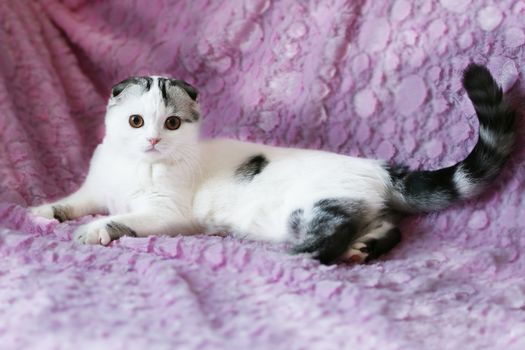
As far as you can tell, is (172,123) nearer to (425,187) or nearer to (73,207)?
(73,207)

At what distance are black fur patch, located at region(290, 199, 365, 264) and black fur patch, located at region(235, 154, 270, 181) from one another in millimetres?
244

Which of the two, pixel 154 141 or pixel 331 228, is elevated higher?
pixel 154 141

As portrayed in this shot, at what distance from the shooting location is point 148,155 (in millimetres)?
1637

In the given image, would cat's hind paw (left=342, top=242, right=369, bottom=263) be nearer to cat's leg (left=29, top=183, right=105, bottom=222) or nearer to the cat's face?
the cat's face

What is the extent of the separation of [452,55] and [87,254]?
1.03 metres

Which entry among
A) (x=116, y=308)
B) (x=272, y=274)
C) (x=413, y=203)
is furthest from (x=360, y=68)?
(x=116, y=308)

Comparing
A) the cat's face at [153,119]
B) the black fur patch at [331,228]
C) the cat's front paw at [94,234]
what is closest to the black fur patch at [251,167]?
the cat's face at [153,119]

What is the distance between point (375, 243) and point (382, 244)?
0.02 metres

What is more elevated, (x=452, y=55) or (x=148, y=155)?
(x=452, y=55)

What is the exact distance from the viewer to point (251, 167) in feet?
5.63

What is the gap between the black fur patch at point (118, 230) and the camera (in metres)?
1.50

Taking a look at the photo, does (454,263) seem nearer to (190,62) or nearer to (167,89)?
(167,89)

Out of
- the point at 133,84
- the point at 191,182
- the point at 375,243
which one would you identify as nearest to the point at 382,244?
the point at 375,243

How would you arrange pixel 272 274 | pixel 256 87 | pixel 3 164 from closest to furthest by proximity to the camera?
1. pixel 272 274
2. pixel 3 164
3. pixel 256 87
